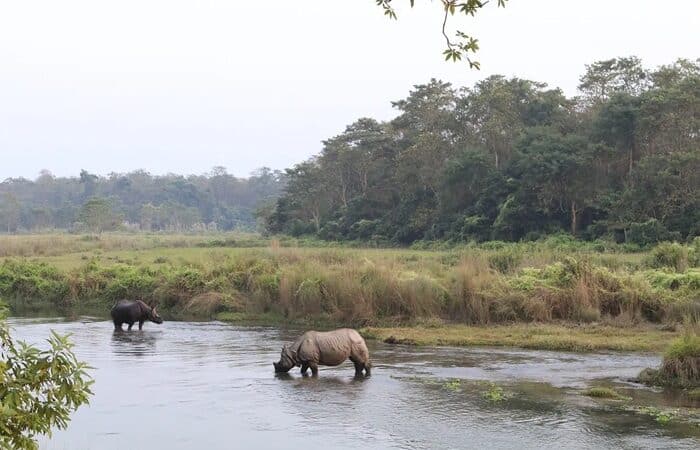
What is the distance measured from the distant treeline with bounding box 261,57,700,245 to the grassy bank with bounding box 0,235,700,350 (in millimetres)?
12179

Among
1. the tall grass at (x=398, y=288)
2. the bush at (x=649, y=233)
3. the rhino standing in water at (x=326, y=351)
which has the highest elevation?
the bush at (x=649, y=233)

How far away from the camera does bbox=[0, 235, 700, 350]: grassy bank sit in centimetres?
2280

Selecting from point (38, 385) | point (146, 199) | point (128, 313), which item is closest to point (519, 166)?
point (128, 313)

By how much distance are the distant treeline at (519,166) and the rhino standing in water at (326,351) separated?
2763cm

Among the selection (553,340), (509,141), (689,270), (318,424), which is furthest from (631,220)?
(318,424)

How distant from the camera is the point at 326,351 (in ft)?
55.7

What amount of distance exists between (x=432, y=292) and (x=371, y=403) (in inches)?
425

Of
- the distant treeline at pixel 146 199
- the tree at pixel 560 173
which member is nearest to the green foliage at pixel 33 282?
the tree at pixel 560 173

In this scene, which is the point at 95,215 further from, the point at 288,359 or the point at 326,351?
the point at 326,351

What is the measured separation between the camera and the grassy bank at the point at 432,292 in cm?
2280

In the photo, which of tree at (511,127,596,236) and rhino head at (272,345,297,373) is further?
tree at (511,127,596,236)

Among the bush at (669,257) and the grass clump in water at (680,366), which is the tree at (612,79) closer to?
the bush at (669,257)

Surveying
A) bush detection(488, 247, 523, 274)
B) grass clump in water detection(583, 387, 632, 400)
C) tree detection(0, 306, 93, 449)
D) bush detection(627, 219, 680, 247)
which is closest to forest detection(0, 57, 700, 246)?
bush detection(627, 219, 680, 247)

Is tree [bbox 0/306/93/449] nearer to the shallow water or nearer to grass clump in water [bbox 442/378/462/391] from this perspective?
the shallow water
